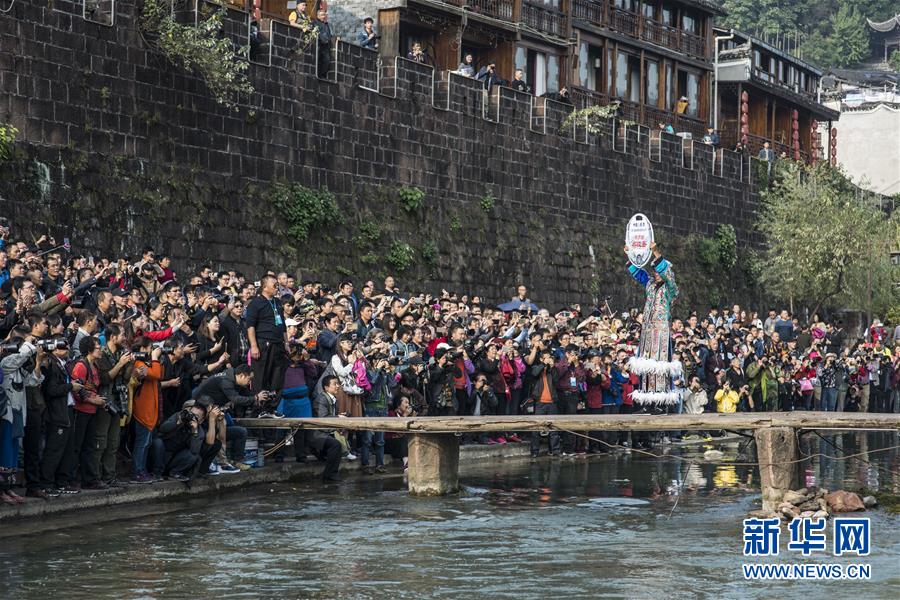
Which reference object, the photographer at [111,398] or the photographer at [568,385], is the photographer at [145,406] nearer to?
the photographer at [111,398]

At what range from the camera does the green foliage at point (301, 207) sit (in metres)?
26.0

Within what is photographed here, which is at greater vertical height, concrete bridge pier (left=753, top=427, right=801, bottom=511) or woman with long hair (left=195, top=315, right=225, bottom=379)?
woman with long hair (left=195, top=315, right=225, bottom=379)

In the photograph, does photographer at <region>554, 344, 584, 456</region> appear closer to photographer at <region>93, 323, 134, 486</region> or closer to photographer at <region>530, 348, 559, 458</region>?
photographer at <region>530, 348, 559, 458</region>

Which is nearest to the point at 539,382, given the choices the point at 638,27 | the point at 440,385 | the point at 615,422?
the point at 440,385

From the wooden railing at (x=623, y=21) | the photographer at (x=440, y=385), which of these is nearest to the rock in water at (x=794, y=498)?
the photographer at (x=440, y=385)

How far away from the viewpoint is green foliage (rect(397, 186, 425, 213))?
29.2 meters

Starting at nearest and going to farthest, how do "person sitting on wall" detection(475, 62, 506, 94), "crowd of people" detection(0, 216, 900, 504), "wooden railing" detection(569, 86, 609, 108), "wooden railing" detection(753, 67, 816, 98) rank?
"crowd of people" detection(0, 216, 900, 504)
"person sitting on wall" detection(475, 62, 506, 94)
"wooden railing" detection(569, 86, 609, 108)
"wooden railing" detection(753, 67, 816, 98)

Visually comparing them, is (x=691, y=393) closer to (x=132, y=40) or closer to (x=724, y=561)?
(x=132, y=40)

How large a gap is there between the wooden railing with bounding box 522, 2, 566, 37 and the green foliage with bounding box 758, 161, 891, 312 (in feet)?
25.9

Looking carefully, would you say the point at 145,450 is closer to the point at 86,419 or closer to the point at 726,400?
the point at 86,419

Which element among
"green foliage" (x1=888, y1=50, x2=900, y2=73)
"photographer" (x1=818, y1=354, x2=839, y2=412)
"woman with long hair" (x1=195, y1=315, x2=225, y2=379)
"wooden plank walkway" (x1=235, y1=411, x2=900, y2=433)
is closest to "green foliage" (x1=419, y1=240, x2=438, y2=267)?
"photographer" (x1=818, y1=354, x2=839, y2=412)

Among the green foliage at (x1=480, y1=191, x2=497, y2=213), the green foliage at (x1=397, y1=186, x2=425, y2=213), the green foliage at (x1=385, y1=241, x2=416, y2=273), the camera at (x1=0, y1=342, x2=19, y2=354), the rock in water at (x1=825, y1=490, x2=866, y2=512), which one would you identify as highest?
the green foliage at (x1=480, y1=191, x2=497, y2=213)

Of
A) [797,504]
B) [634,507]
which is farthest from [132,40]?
[797,504]

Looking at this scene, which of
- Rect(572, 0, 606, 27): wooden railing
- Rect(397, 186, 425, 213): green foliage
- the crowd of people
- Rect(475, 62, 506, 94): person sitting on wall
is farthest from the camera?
Rect(572, 0, 606, 27): wooden railing
